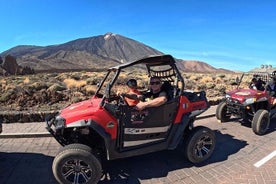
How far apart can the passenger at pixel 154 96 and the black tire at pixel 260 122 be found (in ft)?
10.5

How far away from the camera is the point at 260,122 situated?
7.43 meters

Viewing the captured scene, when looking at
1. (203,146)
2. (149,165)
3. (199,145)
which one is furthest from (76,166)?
(203,146)

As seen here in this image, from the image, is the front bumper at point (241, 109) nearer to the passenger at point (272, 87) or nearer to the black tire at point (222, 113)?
the black tire at point (222, 113)

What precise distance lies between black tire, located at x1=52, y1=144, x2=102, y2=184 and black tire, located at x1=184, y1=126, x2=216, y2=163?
1813 millimetres

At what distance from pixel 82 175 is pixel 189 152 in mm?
2046

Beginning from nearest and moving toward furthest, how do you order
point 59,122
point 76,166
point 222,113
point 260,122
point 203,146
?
point 76,166
point 59,122
point 203,146
point 260,122
point 222,113

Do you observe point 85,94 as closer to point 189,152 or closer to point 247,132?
point 247,132

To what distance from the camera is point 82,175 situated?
4598 millimetres

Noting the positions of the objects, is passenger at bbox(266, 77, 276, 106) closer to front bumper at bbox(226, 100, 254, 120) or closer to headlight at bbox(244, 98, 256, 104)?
front bumper at bbox(226, 100, 254, 120)

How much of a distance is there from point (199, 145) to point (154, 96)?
4.27 ft

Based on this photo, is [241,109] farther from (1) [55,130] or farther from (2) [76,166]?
(1) [55,130]

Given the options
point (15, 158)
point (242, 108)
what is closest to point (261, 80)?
point (242, 108)

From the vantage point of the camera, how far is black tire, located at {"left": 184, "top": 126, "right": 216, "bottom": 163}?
17.8ft

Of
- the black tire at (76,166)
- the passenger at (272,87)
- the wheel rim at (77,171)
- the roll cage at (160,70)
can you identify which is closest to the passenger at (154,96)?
the roll cage at (160,70)
